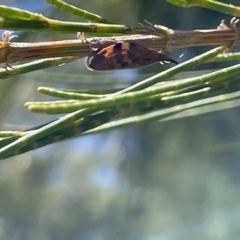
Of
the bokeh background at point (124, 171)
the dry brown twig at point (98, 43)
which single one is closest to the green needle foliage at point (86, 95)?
the dry brown twig at point (98, 43)

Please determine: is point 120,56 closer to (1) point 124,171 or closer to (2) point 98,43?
(2) point 98,43

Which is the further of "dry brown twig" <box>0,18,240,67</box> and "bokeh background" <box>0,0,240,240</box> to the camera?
"bokeh background" <box>0,0,240,240</box>

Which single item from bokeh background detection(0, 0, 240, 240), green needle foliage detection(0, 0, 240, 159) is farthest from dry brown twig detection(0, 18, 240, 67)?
bokeh background detection(0, 0, 240, 240)

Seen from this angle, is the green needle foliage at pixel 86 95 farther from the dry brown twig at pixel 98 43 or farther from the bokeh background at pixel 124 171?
the bokeh background at pixel 124 171

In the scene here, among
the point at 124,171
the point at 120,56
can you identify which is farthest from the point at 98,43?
the point at 124,171

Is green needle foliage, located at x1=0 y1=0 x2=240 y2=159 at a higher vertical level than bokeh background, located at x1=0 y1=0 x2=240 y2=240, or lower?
lower

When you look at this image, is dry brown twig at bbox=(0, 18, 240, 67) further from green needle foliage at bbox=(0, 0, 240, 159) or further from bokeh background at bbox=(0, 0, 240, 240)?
bokeh background at bbox=(0, 0, 240, 240)
